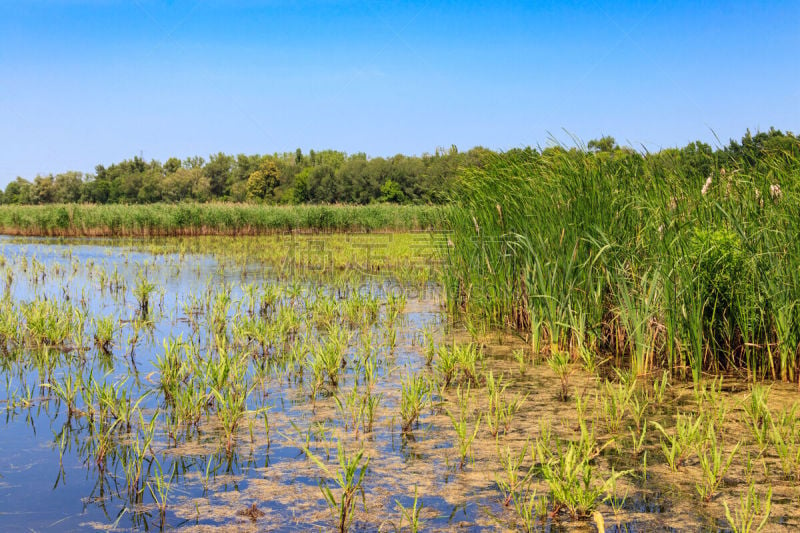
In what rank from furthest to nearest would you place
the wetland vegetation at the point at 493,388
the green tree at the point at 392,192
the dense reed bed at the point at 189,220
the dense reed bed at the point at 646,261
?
the green tree at the point at 392,192
the dense reed bed at the point at 189,220
the dense reed bed at the point at 646,261
the wetland vegetation at the point at 493,388

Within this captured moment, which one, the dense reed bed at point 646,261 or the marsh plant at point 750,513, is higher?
the dense reed bed at point 646,261

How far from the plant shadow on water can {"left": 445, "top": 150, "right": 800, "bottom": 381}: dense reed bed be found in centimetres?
50

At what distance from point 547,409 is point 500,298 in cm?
353

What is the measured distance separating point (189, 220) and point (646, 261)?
30.7m

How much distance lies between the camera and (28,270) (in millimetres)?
16078

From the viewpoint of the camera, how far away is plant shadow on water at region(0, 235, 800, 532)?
3.75 m

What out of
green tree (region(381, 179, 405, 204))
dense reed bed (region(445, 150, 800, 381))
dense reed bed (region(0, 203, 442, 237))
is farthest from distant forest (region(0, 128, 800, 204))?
dense reed bed (region(445, 150, 800, 381))

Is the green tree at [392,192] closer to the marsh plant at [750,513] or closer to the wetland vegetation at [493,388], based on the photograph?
the wetland vegetation at [493,388]

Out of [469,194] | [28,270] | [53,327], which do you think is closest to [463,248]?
[469,194]

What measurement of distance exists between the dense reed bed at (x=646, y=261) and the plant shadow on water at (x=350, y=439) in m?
0.50

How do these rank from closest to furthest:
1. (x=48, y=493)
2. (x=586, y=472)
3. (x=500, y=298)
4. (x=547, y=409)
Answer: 1. (x=586, y=472)
2. (x=48, y=493)
3. (x=547, y=409)
4. (x=500, y=298)

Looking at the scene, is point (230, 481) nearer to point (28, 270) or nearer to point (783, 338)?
point (783, 338)

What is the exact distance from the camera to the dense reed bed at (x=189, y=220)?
1342 inches

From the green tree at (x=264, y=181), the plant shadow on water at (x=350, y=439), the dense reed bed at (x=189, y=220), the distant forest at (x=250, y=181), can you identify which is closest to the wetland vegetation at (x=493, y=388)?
the plant shadow on water at (x=350, y=439)
